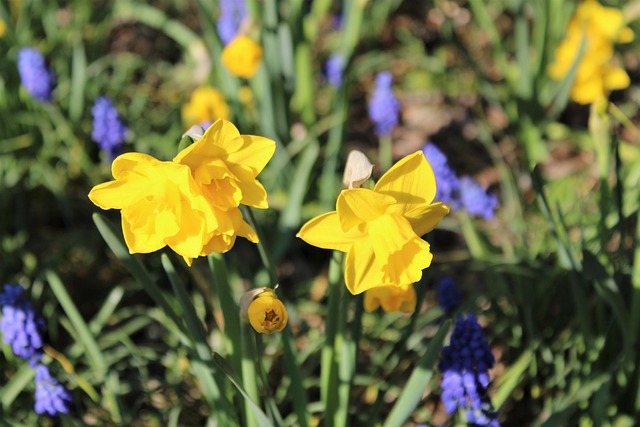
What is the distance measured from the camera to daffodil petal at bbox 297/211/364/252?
1537mm

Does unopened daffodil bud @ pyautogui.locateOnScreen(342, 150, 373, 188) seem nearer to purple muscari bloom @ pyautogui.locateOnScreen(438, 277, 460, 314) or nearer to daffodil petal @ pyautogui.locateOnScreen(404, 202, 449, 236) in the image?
daffodil petal @ pyautogui.locateOnScreen(404, 202, 449, 236)

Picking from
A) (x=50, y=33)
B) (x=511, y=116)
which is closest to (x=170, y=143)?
(x=50, y=33)

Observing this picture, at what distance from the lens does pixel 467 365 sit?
1914mm

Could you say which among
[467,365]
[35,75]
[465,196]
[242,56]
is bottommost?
[465,196]

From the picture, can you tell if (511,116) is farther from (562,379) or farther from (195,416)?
(195,416)

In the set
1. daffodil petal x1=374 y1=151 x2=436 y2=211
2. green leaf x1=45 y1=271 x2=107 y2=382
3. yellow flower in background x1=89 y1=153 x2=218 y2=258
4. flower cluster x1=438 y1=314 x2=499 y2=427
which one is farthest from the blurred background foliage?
daffodil petal x1=374 y1=151 x2=436 y2=211

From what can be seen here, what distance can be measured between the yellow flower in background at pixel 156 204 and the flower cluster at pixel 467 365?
2.60 feet

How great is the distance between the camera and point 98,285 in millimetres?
3152

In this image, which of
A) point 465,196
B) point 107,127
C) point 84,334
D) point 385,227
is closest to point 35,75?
point 107,127

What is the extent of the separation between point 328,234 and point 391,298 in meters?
0.47

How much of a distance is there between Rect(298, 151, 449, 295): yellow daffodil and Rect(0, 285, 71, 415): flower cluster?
0.99 metres

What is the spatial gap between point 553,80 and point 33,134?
2541 millimetres

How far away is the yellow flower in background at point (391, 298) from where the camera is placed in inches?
76.0

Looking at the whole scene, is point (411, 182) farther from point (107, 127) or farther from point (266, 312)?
point (107, 127)
